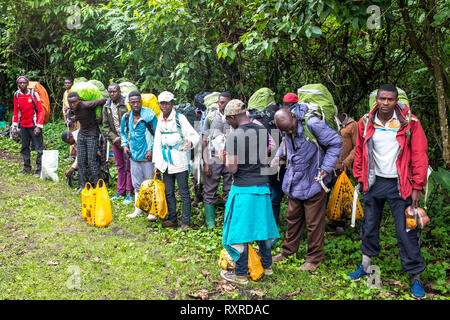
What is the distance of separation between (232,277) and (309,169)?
4.87 ft

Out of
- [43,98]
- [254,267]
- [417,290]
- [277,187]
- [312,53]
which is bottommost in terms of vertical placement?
[417,290]

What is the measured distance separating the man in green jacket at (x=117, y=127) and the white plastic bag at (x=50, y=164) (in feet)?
5.52

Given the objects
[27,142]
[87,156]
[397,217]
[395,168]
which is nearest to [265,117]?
[395,168]

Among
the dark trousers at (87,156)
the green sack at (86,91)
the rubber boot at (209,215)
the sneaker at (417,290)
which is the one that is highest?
the green sack at (86,91)

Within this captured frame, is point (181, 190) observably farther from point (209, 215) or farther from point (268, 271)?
point (268, 271)

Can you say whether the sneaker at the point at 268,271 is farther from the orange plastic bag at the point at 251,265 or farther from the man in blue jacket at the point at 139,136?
the man in blue jacket at the point at 139,136

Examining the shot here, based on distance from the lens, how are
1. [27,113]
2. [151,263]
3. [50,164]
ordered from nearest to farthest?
[151,263] < [50,164] < [27,113]

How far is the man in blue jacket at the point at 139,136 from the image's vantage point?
6297 mm

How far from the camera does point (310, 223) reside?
4.66 metres

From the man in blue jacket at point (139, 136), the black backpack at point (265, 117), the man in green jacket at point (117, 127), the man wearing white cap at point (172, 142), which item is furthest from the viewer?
the man in green jacket at point (117, 127)

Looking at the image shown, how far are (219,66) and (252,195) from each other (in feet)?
16.8

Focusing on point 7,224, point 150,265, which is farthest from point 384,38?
point 7,224

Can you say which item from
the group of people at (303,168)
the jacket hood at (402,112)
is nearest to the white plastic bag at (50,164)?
the group of people at (303,168)

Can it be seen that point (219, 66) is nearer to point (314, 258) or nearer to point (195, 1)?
point (195, 1)
